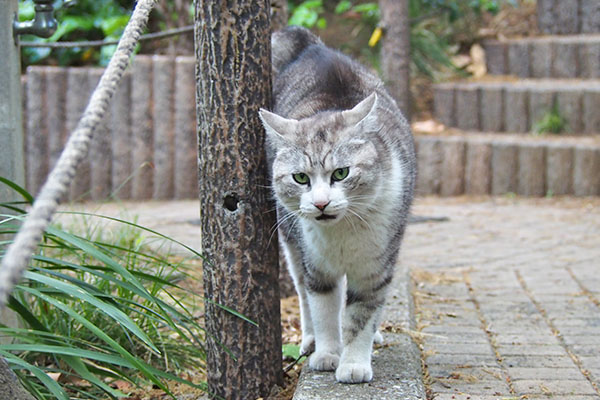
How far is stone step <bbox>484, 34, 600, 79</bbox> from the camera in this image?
28.9 ft

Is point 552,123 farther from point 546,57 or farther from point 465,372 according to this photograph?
point 465,372

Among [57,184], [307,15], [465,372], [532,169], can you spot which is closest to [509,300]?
[465,372]

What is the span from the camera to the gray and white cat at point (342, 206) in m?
2.73

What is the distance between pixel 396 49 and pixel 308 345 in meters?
4.84

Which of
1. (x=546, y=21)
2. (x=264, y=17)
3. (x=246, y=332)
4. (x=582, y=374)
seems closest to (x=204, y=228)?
(x=246, y=332)

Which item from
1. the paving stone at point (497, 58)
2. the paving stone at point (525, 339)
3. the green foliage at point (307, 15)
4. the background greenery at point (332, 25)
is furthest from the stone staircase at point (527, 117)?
the paving stone at point (525, 339)

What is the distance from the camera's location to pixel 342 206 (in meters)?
2.65

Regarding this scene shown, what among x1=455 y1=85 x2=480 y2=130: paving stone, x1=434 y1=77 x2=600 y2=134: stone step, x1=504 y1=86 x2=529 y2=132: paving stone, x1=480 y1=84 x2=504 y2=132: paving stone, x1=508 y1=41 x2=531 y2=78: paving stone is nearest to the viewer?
x1=434 y1=77 x2=600 y2=134: stone step

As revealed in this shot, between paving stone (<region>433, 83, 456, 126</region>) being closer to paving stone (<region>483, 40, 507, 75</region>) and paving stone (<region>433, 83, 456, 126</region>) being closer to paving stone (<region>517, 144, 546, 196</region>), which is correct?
Result: paving stone (<region>483, 40, 507, 75</region>)

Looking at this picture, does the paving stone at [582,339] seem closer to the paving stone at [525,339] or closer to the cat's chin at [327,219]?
the paving stone at [525,339]

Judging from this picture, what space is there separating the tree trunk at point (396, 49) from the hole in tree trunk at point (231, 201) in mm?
4929

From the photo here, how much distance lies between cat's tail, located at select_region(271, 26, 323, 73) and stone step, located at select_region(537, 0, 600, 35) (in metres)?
6.90

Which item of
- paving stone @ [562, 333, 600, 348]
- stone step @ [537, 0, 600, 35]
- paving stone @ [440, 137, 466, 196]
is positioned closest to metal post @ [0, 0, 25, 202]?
paving stone @ [562, 333, 600, 348]

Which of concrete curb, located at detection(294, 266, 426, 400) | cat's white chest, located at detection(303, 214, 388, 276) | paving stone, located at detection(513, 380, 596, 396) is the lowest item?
paving stone, located at detection(513, 380, 596, 396)
